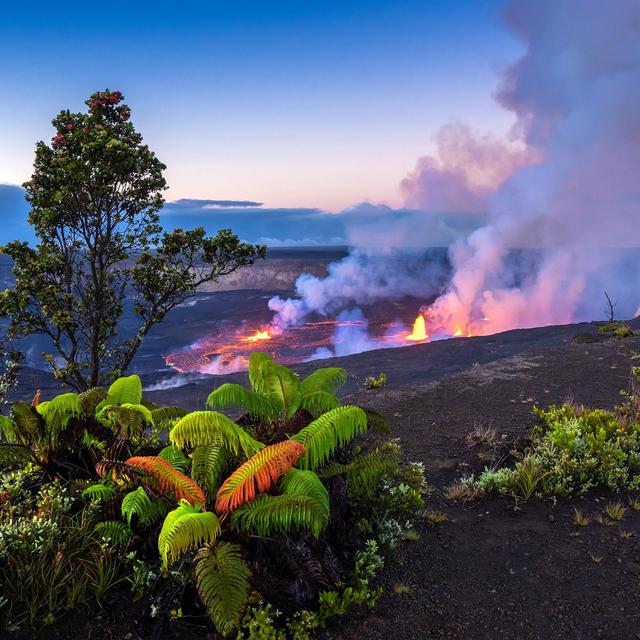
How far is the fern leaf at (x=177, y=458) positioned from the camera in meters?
4.47

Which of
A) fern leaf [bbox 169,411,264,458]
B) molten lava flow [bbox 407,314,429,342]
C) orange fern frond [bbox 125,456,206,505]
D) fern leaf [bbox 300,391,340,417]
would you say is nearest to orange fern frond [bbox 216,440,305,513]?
orange fern frond [bbox 125,456,206,505]

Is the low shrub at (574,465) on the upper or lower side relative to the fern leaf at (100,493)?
lower

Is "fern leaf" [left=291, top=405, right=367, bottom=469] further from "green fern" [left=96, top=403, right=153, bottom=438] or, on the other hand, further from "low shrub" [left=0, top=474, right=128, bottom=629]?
"green fern" [left=96, top=403, right=153, bottom=438]

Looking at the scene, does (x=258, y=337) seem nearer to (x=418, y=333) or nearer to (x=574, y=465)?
(x=418, y=333)

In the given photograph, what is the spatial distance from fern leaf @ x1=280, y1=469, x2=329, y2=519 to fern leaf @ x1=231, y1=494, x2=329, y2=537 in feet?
0.33

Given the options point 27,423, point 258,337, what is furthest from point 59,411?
point 258,337

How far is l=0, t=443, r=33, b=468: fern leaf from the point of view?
4500mm

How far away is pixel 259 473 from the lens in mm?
3414

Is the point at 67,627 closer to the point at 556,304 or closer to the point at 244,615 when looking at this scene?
the point at 244,615

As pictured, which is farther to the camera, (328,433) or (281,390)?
(281,390)

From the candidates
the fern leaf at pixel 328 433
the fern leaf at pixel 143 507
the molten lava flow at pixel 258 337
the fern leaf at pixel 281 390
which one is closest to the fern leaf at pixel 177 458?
the fern leaf at pixel 143 507

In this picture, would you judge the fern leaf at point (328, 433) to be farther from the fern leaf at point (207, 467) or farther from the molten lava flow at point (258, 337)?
the molten lava flow at point (258, 337)

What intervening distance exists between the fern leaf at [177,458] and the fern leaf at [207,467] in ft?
1.64

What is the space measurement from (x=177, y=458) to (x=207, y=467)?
0.71 metres
